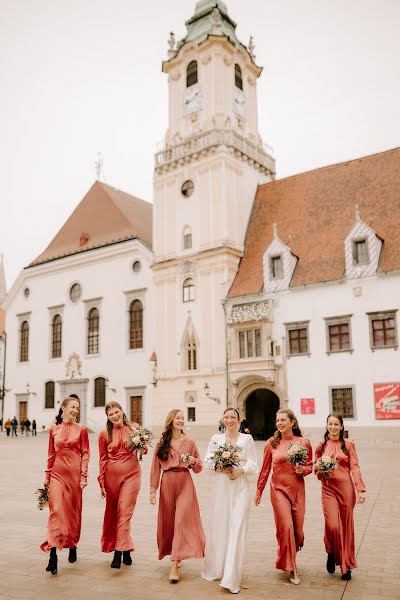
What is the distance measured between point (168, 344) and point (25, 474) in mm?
18789

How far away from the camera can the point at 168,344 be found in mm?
33969

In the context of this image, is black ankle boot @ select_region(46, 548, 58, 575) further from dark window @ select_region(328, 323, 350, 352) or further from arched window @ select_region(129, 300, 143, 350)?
arched window @ select_region(129, 300, 143, 350)

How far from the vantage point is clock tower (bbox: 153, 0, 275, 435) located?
32281mm

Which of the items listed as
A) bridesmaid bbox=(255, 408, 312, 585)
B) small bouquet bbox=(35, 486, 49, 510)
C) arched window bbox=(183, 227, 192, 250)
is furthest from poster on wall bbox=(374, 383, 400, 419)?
small bouquet bbox=(35, 486, 49, 510)

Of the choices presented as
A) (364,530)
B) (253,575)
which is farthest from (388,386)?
(253,575)

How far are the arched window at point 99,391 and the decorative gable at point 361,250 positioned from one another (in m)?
17.6

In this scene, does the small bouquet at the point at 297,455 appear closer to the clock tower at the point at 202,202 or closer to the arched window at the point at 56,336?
the clock tower at the point at 202,202

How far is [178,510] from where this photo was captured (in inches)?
248

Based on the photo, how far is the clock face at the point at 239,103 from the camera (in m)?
37.2

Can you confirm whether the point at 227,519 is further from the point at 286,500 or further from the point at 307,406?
the point at 307,406

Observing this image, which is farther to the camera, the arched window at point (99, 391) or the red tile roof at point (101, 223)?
the red tile roof at point (101, 223)

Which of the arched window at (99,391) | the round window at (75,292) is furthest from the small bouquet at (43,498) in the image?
the round window at (75,292)

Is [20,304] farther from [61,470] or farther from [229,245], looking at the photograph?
[61,470]

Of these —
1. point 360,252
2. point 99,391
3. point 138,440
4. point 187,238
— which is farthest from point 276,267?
point 138,440
